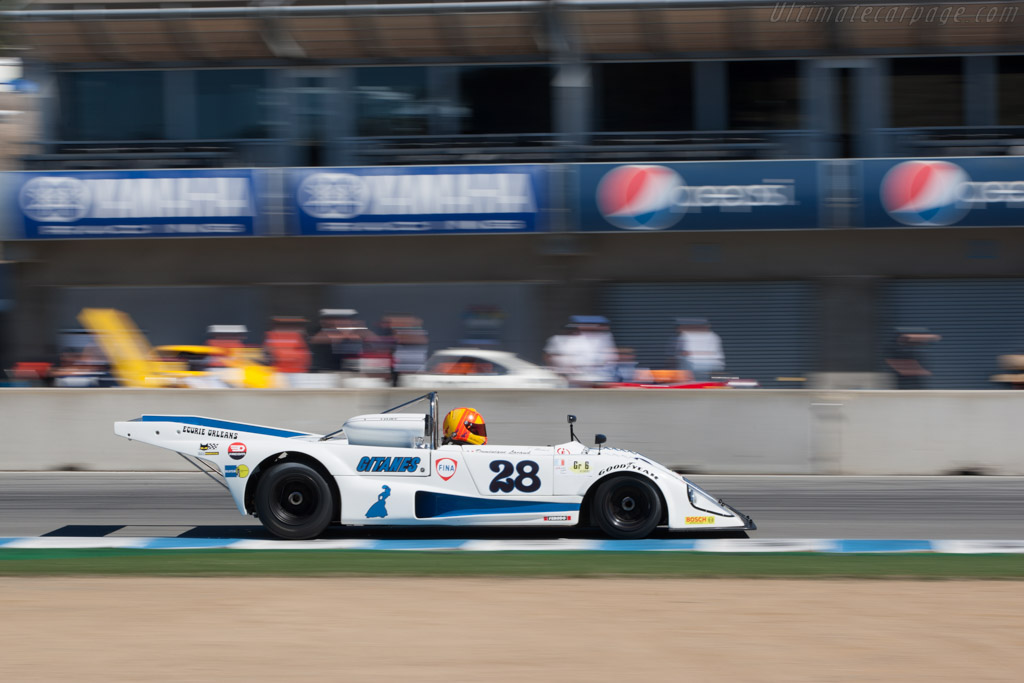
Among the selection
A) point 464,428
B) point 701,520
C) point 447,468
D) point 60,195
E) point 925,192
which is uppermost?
point 60,195

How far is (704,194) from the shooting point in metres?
17.0

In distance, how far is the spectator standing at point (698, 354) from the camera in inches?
626

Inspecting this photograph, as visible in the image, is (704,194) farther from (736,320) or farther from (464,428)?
(464,428)

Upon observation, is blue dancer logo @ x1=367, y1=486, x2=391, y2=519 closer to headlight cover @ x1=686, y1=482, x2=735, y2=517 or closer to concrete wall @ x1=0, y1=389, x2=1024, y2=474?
headlight cover @ x1=686, y1=482, x2=735, y2=517

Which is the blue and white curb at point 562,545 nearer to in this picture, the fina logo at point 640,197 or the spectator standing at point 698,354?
the spectator standing at point 698,354

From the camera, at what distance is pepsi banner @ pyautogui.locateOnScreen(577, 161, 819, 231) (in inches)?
669

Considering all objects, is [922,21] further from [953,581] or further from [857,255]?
[953,581]

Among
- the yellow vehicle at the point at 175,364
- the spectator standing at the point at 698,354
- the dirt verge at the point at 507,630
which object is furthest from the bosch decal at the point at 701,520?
the yellow vehicle at the point at 175,364

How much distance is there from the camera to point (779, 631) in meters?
5.86

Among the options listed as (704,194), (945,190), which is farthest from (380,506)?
(945,190)

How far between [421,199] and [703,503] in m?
9.79

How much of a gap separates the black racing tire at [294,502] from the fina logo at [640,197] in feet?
31.1

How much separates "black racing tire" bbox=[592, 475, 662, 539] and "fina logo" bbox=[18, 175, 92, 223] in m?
12.1

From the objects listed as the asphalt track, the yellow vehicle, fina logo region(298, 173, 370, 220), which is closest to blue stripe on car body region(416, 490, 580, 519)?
the asphalt track
